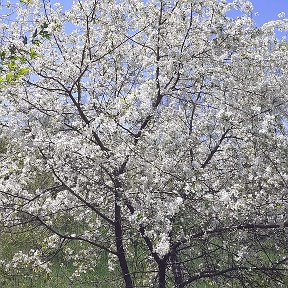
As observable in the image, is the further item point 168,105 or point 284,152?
point 168,105

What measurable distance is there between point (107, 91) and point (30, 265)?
10.6 ft

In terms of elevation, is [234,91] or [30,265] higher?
[234,91]

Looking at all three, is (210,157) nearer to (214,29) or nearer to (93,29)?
(214,29)

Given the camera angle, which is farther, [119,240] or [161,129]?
[119,240]

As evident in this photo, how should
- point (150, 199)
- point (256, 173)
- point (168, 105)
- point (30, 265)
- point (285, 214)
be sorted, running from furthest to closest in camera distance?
point (30, 265), point (168, 105), point (256, 173), point (285, 214), point (150, 199)

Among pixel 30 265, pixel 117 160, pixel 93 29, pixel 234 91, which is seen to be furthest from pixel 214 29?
pixel 30 265

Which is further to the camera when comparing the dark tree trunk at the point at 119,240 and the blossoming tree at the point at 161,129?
the dark tree trunk at the point at 119,240

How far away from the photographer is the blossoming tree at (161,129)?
559 centimetres

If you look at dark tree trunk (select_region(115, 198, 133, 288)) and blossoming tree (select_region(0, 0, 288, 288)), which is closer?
blossoming tree (select_region(0, 0, 288, 288))

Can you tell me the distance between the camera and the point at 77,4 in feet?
21.5

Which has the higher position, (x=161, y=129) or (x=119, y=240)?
(x=161, y=129)

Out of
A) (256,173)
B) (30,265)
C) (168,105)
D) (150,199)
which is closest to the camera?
(150,199)

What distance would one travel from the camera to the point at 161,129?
5.84 m

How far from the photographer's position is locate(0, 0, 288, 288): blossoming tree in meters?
5.59
